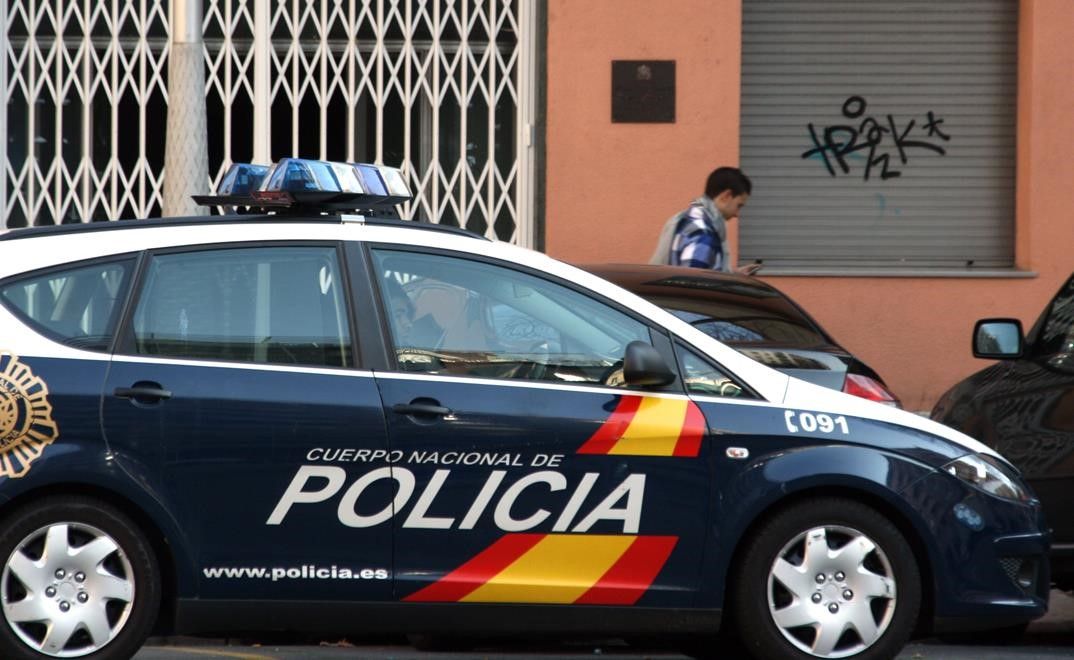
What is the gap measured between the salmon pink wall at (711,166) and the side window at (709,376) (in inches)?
248

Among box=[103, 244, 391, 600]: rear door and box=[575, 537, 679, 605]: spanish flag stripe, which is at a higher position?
box=[103, 244, 391, 600]: rear door

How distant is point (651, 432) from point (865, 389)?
6.87 ft

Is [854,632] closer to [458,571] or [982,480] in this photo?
[982,480]

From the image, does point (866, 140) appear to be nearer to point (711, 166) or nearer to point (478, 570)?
point (711, 166)

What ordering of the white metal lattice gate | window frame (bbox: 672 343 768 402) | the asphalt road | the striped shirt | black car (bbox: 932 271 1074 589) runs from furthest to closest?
the white metal lattice gate, the striped shirt, black car (bbox: 932 271 1074 589), the asphalt road, window frame (bbox: 672 343 768 402)

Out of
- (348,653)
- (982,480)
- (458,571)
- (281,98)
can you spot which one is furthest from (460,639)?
(281,98)

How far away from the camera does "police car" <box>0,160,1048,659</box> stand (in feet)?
17.1

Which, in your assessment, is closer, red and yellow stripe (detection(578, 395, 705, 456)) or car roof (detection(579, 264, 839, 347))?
red and yellow stripe (detection(578, 395, 705, 456))

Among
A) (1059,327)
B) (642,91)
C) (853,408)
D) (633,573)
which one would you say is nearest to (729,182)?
(1059,327)

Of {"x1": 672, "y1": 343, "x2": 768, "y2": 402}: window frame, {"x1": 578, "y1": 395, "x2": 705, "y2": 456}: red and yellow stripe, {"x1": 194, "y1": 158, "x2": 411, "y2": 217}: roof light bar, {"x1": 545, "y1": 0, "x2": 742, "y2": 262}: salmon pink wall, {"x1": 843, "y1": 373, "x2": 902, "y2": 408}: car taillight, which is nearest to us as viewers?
{"x1": 578, "y1": 395, "x2": 705, "y2": 456}: red and yellow stripe

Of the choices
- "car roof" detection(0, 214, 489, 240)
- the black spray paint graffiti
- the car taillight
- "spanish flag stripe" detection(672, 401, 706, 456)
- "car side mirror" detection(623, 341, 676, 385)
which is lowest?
the car taillight

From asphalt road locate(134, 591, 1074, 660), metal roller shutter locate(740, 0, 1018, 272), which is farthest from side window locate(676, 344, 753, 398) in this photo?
metal roller shutter locate(740, 0, 1018, 272)

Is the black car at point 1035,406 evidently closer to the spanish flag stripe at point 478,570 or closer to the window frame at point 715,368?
the window frame at point 715,368

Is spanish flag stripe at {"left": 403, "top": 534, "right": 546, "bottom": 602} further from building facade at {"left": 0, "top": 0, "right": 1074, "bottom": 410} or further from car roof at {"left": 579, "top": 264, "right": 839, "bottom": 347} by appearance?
building facade at {"left": 0, "top": 0, "right": 1074, "bottom": 410}
